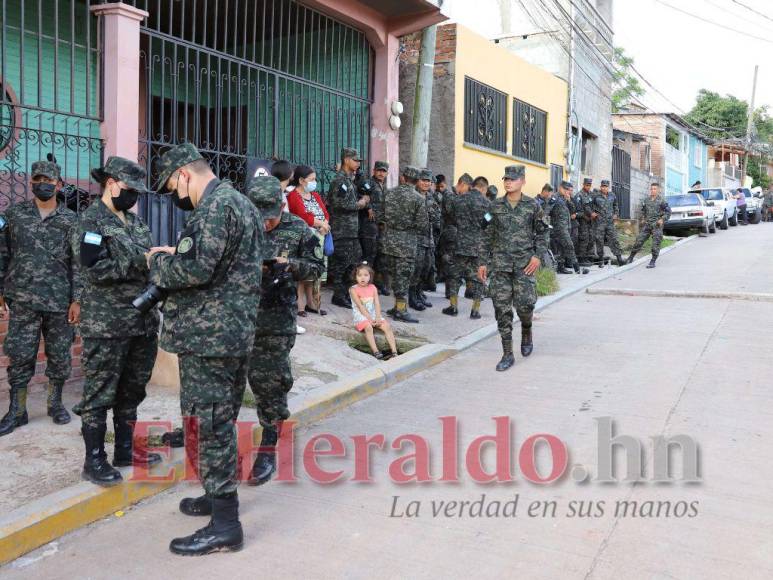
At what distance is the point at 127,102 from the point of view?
6.85 metres

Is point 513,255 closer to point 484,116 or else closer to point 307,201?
point 307,201

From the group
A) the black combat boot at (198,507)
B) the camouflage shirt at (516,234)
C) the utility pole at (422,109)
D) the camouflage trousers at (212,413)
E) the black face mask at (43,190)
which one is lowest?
the black combat boot at (198,507)

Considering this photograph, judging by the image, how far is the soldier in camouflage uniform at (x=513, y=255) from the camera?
24.0ft

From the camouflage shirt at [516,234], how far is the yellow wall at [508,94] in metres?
5.95

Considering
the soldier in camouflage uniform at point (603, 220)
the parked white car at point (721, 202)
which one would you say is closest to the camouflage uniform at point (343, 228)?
the soldier in camouflage uniform at point (603, 220)

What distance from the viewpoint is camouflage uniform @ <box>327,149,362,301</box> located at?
340 inches

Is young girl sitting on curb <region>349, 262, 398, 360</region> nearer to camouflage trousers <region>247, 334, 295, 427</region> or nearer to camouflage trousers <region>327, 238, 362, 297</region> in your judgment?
camouflage trousers <region>327, 238, 362, 297</region>

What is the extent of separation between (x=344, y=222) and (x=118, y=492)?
5.15m

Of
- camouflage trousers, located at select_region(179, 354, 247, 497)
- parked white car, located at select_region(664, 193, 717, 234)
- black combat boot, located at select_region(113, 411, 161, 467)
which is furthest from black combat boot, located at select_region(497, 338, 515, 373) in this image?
parked white car, located at select_region(664, 193, 717, 234)

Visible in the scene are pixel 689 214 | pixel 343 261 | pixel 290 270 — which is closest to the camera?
pixel 290 270

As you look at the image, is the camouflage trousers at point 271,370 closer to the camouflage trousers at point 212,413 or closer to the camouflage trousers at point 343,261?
the camouflage trousers at point 212,413

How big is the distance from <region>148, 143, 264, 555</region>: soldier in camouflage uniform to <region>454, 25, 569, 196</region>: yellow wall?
1013cm

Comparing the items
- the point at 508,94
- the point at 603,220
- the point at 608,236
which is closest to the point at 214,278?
the point at 508,94

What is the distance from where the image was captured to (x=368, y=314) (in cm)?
754
